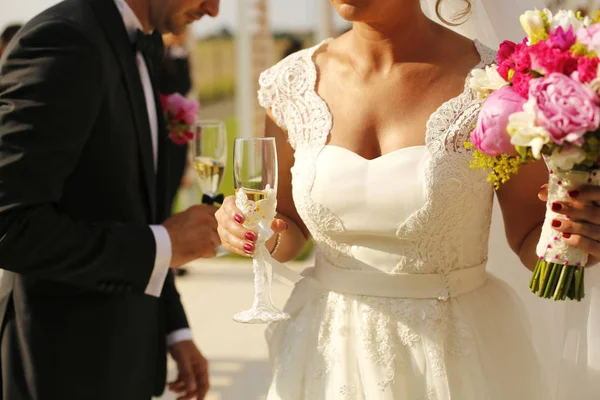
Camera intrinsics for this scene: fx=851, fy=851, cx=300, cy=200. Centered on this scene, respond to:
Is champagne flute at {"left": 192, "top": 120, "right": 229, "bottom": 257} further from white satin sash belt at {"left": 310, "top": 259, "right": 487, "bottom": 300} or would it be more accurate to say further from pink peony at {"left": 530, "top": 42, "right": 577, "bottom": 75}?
pink peony at {"left": 530, "top": 42, "right": 577, "bottom": 75}

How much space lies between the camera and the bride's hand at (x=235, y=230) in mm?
2223

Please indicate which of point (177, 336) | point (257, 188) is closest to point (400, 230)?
point (257, 188)

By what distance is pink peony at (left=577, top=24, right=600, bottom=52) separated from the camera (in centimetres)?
181

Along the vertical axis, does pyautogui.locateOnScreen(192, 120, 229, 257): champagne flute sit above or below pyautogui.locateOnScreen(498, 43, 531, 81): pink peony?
below

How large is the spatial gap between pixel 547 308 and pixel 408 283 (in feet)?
2.41

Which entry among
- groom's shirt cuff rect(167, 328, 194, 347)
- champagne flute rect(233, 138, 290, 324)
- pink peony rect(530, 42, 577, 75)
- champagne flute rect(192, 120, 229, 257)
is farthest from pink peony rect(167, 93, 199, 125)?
pink peony rect(530, 42, 577, 75)

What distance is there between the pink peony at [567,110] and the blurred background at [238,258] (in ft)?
3.89

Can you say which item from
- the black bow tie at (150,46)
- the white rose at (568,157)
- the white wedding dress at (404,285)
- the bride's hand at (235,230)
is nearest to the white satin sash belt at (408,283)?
the white wedding dress at (404,285)

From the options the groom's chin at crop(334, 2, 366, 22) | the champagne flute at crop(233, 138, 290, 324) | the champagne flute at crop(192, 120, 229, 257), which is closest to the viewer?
the champagne flute at crop(233, 138, 290, 324)

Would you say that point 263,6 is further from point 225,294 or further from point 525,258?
point 525,258

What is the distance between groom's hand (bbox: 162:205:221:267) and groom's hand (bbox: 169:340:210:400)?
1.46 ft

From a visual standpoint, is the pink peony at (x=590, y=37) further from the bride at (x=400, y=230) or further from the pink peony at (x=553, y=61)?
the bride at (x=400, y=230)

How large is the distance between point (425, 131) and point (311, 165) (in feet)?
1.15

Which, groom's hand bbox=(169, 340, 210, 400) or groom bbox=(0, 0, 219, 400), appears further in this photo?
groom's hand bbox=(169, 340, 210, 400)
